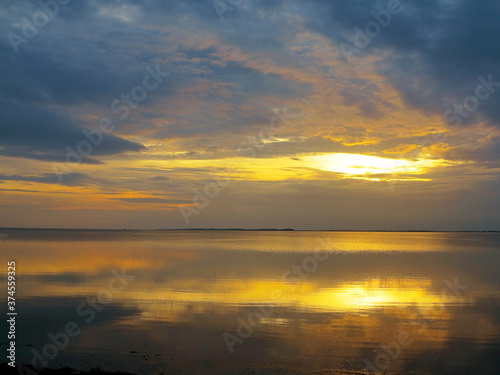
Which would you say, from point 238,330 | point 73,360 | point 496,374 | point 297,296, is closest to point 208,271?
point 297,296

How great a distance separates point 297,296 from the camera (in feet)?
98.1

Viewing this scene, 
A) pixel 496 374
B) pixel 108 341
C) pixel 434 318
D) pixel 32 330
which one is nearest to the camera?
pixel 496 374

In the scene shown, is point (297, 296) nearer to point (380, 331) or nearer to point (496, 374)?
point (380, 331)

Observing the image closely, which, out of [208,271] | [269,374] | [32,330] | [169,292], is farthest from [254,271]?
[269,374]

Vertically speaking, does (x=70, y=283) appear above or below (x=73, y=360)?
above

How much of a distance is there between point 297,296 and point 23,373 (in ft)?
62.0

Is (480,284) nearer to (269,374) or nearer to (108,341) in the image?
(269,374)

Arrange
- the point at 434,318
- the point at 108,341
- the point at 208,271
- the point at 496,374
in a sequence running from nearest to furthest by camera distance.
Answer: the point at 496,374 → the point at 108,341 → the point at 434,318 → the point at 208,271

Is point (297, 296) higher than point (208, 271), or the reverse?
point (208, 271)

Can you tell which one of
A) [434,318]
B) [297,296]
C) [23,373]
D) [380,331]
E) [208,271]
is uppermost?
[208,271]

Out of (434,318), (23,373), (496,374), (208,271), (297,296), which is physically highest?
(208,271)

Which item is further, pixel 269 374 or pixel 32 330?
pixel 32 330

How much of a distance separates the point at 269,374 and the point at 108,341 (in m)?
7.56

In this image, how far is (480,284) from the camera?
3744 cm
